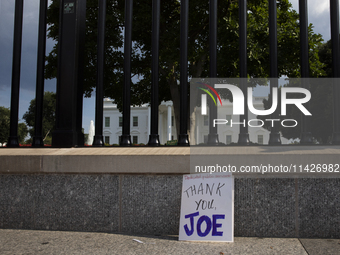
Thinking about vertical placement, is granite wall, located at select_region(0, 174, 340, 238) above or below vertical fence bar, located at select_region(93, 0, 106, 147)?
below

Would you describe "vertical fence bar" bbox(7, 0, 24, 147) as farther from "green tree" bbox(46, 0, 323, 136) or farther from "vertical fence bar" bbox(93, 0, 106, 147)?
"green tree" bbox(46, 0, 323, 136)

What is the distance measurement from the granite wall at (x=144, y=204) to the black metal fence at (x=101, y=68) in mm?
511

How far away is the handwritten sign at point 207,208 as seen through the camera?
295cm

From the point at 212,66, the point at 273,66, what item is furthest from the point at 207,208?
the point at 273,66

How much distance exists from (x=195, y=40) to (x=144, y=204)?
13823 millimetres

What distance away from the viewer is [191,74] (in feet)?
53.2

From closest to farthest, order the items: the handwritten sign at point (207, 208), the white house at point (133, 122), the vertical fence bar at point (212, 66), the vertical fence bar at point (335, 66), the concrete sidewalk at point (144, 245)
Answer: the concrete sidewalk at point (144, 245)
the handwritten sign at point (207, 208)
the vertical fence bar at point (335, 66)
the vertical fence bar at point (212, 66)
the white house at point (133, 122)

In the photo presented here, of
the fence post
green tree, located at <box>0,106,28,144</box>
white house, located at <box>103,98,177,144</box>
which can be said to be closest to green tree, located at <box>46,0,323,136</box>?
the fence post

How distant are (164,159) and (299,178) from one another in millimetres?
1405

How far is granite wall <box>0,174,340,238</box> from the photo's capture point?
3.01 metres

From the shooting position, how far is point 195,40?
15.8 meters

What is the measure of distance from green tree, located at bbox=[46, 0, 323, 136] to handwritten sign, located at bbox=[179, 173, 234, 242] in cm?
988

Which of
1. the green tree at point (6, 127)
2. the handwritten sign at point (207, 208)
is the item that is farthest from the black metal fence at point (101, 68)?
the green tree at point (6, 127)

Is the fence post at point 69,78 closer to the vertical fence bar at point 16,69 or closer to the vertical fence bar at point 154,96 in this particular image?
the vertical fence bar at point 16,69
